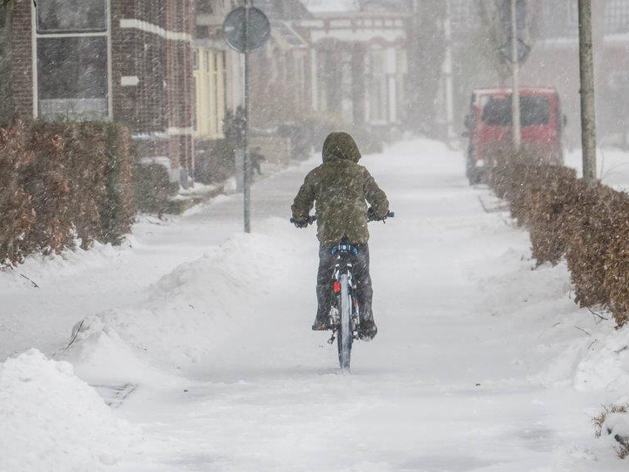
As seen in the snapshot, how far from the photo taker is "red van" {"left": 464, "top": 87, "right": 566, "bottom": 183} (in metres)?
33.3

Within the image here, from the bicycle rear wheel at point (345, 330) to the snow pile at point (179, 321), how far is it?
1140mm

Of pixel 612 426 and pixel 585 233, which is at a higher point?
pixel 585 233

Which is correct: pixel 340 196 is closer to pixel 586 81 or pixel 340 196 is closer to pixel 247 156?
pixel 586 81

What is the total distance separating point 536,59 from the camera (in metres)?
71.0

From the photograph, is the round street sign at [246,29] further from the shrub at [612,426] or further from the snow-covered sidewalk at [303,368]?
the shrub at [612,426]

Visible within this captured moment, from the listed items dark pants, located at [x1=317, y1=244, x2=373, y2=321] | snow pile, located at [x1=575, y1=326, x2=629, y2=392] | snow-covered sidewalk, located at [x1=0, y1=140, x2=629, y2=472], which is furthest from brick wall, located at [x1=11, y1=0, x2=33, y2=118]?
snow pile, located at [x1=575, y1=326, x2=629, y2=392]

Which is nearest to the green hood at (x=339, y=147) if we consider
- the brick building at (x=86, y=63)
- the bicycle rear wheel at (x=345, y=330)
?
the bicycle rear wheel at (x=345, y=330)

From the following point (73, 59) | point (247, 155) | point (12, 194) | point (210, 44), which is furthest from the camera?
point (210, 44)

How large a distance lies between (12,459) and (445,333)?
5810 mm

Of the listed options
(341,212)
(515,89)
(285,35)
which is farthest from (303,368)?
(285,35)

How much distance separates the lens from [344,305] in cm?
1028

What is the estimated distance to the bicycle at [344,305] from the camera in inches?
402

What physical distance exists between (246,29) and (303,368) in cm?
944

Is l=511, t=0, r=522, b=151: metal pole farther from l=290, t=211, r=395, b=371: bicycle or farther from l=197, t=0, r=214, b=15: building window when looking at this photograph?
l=290, t=211, r=395, b=371: bicycle
